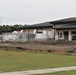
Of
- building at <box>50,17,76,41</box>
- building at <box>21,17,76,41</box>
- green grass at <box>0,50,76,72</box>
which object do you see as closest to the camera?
green grass at <box>0,50,76,72</box>

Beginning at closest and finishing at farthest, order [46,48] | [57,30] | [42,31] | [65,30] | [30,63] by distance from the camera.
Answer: [30,63] < [46,48] < [65,30] < [57,30] < [42,31]

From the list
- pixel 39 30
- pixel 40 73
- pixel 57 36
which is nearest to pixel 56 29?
pixel 57 36

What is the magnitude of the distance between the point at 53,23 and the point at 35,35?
18.9 ft

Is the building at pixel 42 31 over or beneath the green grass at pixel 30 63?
over

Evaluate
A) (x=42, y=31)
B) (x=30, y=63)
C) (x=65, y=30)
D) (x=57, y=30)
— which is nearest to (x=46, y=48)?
(x=30, y=63)

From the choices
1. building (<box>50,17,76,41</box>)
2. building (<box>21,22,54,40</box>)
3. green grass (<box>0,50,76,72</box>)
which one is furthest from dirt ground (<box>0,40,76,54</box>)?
building (<box>21,22,54,40</box>)

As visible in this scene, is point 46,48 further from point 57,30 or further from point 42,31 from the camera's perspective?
point 42,31

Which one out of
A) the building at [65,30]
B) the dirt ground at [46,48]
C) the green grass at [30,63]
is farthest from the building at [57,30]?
the green grass at [30,63]

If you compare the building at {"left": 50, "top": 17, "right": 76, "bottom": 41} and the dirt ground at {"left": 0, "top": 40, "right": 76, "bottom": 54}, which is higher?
the building at {"left": 50, "top": 17, "right": 76, "bottom": 41}

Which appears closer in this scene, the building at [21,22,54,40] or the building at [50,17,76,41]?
the building at [50,17,76,41]

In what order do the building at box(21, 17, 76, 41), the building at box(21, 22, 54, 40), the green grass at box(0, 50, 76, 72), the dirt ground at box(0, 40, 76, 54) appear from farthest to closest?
the building at box(21, 22, 54, 40), the building at box(21, 17, 76, 41), the dirt ground at box(0, 40, 76, 54), the green grass at box(0, 50, 76, 72)

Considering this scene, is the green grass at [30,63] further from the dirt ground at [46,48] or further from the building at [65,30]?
the building at [65,30]

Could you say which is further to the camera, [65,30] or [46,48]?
[65,30]

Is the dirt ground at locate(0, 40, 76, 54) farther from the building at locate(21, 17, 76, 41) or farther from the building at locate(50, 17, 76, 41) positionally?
the building at locate(21, 17, 76, 41)
